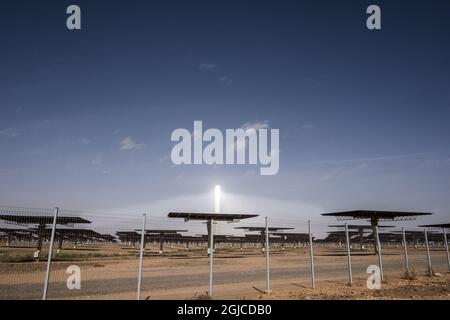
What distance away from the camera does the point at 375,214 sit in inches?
1524

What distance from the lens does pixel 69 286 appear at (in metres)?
15.5

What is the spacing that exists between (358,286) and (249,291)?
5255mm
